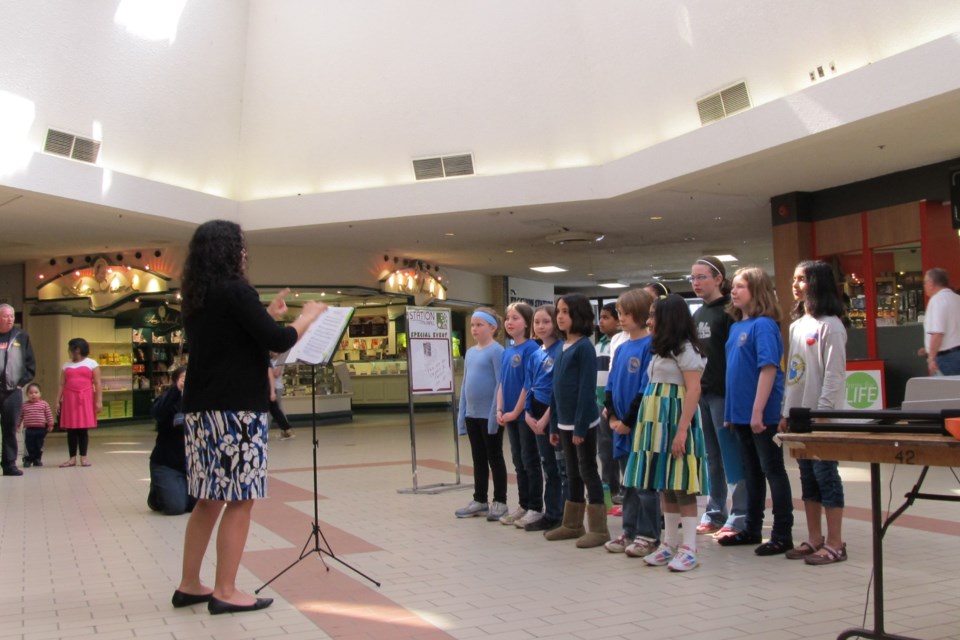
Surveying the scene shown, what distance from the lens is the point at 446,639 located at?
3535 mm

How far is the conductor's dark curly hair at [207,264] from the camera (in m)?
4.02

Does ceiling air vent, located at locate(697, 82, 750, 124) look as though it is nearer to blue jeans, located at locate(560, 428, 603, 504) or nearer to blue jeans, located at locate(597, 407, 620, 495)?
blue jeans, located at locate(597, 407, 620, 495)

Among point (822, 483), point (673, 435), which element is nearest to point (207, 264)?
point (673, 435)

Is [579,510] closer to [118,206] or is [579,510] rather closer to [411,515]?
[411,515]

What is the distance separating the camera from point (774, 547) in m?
4.86

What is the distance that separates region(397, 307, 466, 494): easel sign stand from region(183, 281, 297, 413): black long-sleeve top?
11.9ft

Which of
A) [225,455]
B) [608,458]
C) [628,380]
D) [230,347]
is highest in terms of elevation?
[230,347]

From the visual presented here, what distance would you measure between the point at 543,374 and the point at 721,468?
4.39 feet

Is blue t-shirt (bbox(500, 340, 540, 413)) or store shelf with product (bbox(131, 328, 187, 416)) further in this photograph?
store shelf with product (bbox(131, 328, 187, 416))

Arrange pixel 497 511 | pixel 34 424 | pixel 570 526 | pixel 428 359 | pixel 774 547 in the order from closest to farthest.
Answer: pixel 774 547
pixel 570 526
pixel 497 511
pixel 428 359
pixel 34 424

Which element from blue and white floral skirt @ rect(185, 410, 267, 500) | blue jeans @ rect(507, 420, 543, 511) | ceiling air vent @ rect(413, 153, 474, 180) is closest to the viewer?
blue and white floral skirt @ rect(185, 410, 267, 500)

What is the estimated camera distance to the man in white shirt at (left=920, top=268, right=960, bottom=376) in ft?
26.9

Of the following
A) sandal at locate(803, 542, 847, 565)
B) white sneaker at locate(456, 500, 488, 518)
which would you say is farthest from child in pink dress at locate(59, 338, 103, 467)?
sandal at locate(803, 542, 847, 565)

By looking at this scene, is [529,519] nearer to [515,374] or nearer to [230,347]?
[515,374]
